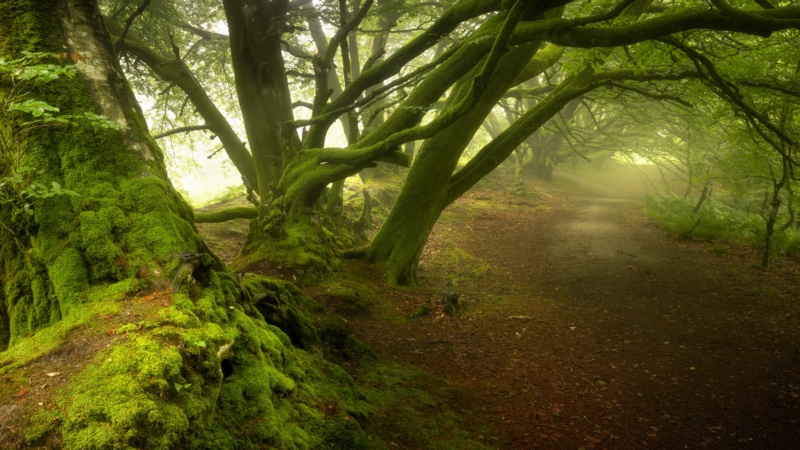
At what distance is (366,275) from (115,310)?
585cm

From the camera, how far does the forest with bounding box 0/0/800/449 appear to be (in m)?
2.63

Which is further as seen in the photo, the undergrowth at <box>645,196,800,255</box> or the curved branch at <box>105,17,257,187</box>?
the undergrowth at <box>645,196,800,255</box>

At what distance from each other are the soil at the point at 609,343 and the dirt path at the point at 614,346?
0.02 metres

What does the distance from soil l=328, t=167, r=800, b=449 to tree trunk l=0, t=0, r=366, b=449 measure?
225cm

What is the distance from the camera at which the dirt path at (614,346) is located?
15.0 feet

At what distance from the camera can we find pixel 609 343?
22.1 ft

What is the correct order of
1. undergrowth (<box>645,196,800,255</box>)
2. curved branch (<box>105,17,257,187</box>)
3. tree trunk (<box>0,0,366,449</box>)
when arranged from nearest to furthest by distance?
1. tree trunk (<box>0,0,366,449</box>)
2. curved branch (<box>105,17,257,187</box>)
3. undergrowth (<box>645,196,800,255</box>)

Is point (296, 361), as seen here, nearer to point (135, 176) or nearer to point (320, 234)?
point (135, 176)

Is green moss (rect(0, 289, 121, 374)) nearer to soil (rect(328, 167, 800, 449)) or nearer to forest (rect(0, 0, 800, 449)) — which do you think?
forest (rect(0, 0, 800, 449))

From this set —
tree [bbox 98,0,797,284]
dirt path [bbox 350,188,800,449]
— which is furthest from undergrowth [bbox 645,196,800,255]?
tree [bbox 98,0,797,284]

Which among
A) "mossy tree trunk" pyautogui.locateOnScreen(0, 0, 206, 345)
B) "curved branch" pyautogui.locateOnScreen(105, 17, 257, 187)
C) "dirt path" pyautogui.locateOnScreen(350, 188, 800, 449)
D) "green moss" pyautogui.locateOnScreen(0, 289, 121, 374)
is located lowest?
"dirt path" pyautogui.locateOnScreen(350, 188, 800, 449)

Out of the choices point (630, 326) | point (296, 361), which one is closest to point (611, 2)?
point (630, 326)

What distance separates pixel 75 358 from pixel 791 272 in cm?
1405

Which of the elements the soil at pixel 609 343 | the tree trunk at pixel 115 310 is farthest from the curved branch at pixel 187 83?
the tree trunk at pixel 115 310
